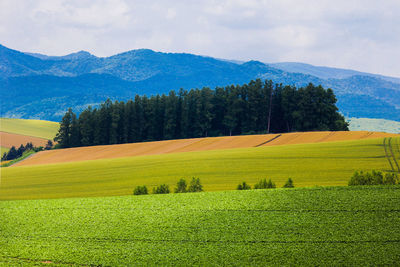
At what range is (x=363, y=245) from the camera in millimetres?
13250

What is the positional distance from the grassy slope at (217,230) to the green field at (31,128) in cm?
12881

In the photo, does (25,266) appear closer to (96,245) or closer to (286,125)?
(96,245)

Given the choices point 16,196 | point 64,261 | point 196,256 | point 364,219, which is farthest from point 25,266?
point 16,196

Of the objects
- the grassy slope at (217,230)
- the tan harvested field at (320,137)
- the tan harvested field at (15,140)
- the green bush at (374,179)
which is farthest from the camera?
the tan harvested field at (15,140)

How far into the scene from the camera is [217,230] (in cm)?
1547

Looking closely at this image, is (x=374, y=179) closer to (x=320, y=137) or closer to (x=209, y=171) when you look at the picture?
(x=209, y=171)

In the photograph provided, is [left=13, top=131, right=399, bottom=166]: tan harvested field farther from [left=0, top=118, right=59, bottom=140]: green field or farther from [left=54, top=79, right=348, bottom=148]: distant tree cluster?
[left=0, top=118, right=59, bottom=140]: green field

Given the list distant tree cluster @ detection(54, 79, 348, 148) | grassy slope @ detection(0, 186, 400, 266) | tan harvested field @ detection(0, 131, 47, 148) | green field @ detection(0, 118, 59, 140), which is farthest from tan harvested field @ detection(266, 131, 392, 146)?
green field @ detection(0, 118, 59, 140)

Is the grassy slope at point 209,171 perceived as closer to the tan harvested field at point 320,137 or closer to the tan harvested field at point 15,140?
the tan harvested field at point 320,137

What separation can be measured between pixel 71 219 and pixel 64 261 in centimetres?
504

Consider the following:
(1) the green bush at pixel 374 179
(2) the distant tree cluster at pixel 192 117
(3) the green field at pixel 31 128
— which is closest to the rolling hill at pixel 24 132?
(3) the green field at pixel 31 128

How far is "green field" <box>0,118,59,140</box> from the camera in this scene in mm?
139012

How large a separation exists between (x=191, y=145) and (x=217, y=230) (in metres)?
44.1

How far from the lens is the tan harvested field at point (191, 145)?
54500 millimetres
